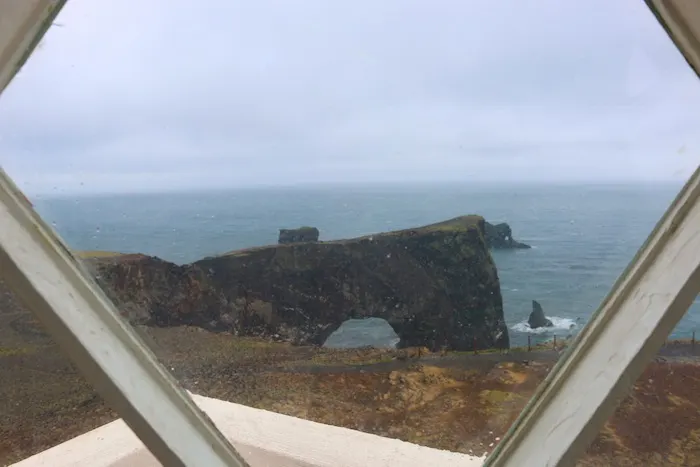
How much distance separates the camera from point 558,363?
533mm

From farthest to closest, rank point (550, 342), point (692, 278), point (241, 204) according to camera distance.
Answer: point (241, 204), point (550, 342), point (692, 278)

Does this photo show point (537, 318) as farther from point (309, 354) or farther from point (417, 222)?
point (309, 354)

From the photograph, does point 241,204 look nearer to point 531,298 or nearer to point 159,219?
point 159,219

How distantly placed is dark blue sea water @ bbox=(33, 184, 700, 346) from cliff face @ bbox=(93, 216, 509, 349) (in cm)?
2

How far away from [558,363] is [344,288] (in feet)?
1.25

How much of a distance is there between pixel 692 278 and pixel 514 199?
31 cm

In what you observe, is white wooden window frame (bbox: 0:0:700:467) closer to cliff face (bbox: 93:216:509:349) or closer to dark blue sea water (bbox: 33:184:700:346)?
dark blue sea water (bbox: 33:184:700:346)

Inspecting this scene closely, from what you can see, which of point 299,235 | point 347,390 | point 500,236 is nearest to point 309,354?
point 347,390

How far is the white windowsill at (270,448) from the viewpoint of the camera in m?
0.74

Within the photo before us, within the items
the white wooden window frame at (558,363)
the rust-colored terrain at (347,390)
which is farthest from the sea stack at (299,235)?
the white wooden window frame at (558,363)

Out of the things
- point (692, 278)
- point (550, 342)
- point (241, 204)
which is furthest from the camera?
point (241, 204)

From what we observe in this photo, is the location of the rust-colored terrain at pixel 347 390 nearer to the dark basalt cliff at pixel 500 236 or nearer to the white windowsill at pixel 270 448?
the white windowsill at pixel 270 448

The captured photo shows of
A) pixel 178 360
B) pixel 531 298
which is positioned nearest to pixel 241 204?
pixel 178 360

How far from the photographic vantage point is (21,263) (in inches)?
17.5
